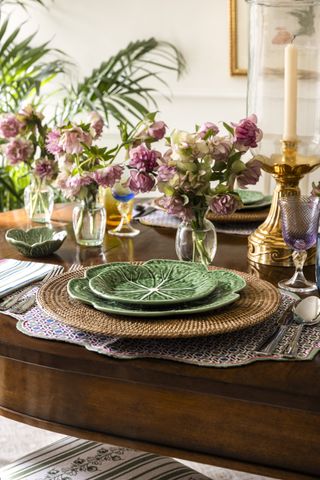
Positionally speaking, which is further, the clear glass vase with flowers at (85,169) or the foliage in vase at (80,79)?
the foliage in vase at (80,79)

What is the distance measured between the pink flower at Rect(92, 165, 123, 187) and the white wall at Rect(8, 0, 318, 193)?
220cm

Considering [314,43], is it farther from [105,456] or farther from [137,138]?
[105,456]

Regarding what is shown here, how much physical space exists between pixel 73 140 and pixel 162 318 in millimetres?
662

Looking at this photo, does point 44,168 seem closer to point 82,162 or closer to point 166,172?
point 82,162

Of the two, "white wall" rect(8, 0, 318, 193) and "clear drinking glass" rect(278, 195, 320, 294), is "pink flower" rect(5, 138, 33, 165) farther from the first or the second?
"white wall" rect(8, 0, 318, 193)

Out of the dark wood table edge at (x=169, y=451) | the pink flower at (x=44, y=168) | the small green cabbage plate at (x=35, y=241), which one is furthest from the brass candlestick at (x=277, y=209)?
the dark wood table edge at (x=169, y=451)

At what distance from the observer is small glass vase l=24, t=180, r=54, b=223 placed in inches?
89.8

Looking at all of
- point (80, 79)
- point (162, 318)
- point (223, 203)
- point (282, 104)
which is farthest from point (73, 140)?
point (80, 79)

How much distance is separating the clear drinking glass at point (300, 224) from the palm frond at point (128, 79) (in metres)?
2.34

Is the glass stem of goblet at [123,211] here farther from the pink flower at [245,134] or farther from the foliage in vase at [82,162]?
the pink flower at [245,134]

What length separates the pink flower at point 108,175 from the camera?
1.84 meters

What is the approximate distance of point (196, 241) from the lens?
176 cm

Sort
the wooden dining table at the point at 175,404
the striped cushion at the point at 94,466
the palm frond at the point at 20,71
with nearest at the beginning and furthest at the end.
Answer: the wooden dining table at the point at 175,404, the striped cushion at the point at 94,466, the palm frond at the point at 20,71

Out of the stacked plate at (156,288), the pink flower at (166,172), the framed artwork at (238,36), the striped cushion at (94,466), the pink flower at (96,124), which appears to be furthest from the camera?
the framed artwork at (238,36)
